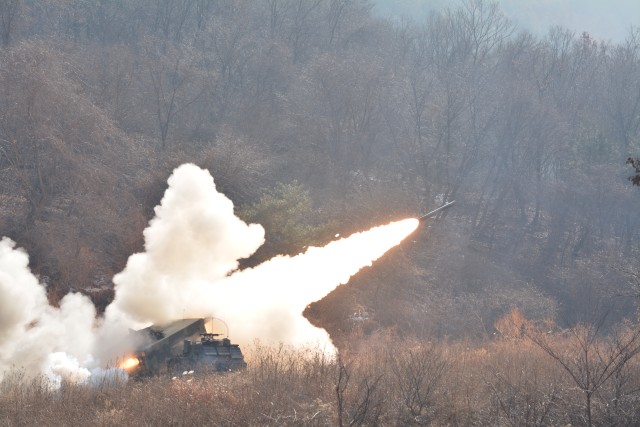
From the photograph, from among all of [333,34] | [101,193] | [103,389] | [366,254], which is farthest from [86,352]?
[333,34]

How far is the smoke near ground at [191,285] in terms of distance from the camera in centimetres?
2512

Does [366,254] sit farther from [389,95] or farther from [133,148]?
[389,95]

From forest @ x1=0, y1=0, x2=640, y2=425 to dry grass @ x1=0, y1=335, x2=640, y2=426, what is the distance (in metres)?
0.13

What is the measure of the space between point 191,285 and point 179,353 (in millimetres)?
3101

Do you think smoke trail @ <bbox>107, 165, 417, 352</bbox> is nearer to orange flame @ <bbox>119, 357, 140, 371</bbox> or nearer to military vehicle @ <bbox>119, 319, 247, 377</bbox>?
military vehicle @ <bbox>119, 319, 247, 377</bbox>

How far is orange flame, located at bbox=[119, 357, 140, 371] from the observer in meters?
24.4

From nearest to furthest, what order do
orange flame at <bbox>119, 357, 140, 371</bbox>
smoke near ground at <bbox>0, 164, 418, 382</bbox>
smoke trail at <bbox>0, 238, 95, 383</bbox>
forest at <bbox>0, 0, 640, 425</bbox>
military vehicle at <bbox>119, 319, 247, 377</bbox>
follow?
smoke trail at <bbox>0, 238, 95, 383</bbox> < military vehicle at <bbox>119, 319, 247, 377</bbox> < orange flame at <bbox>119, 357, 140, 371</bbox> < smoke near ground at <bbox>0, 164, 418, 382</bbox> < forest at <bbox>0, 0, 640, 425</bbox>

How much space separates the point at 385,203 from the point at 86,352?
2517 centimetres

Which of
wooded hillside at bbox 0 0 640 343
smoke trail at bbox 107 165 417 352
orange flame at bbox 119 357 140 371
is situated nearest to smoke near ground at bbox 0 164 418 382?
smoke trail at bbox 107 165 417 352

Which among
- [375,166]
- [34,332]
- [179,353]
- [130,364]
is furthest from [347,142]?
[34,332]

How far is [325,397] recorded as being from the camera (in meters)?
22.9

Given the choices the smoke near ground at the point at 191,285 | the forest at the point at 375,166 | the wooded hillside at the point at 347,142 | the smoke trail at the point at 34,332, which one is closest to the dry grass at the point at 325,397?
the forest at the point at 375,166

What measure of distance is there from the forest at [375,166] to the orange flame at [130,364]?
291 cm

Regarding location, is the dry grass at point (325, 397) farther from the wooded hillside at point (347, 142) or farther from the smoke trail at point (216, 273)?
the wooded hillside at point (347, 142)
